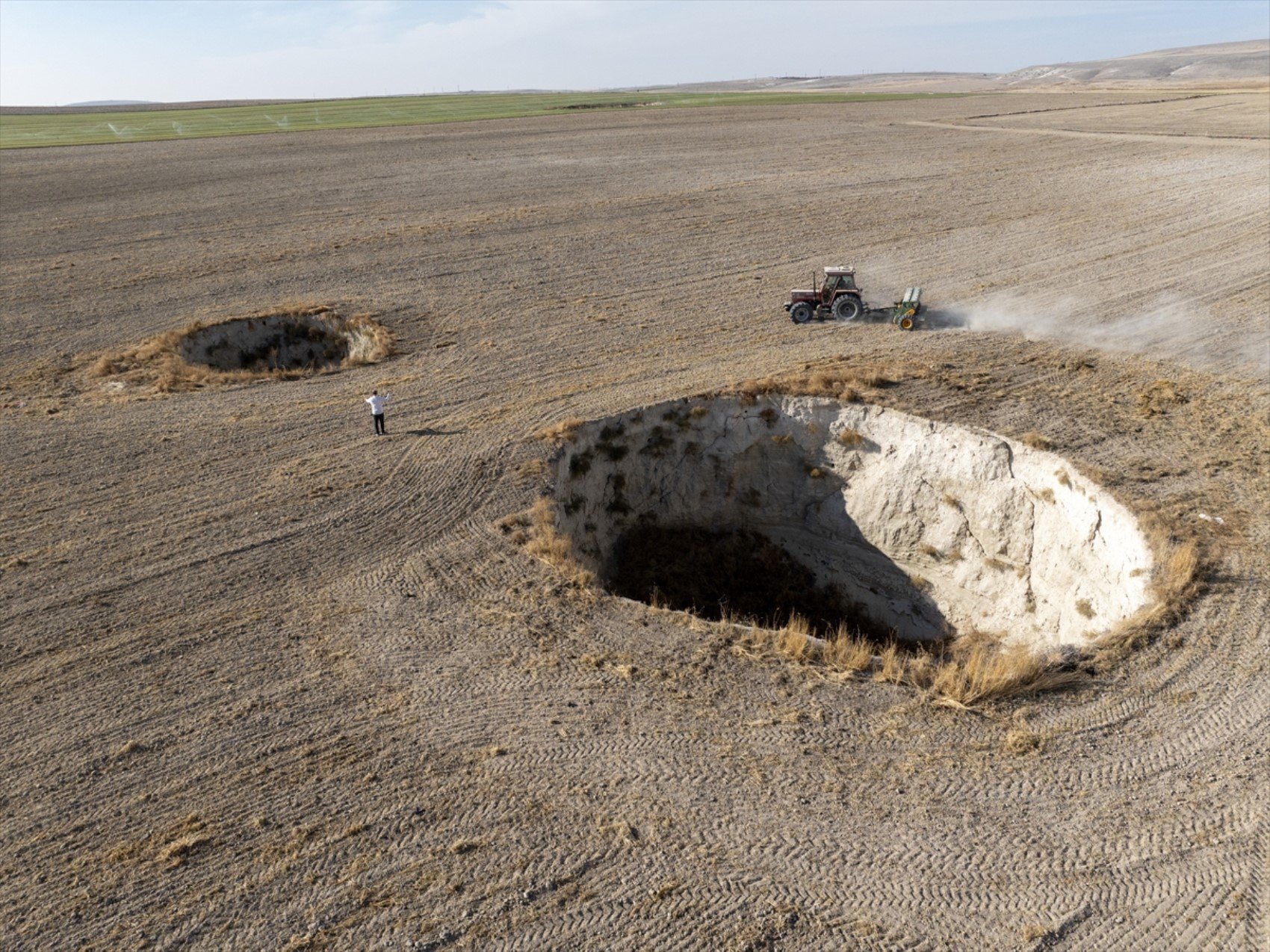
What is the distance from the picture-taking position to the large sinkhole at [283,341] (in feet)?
85.5

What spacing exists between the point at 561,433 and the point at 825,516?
257 inches

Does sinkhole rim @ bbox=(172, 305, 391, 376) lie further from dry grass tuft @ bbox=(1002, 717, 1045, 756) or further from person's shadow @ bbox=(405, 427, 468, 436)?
dry grass tuft @ bbox=(1002, 717, 1045, 756)

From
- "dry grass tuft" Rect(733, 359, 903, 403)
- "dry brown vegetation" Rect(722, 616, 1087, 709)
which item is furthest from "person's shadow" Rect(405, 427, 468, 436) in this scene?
"dry brown vegetation" Rect(722, 616, 1087, 709)

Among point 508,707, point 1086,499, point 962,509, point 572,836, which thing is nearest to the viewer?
point 572,836

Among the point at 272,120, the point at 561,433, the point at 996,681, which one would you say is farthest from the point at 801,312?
the point at 272,120

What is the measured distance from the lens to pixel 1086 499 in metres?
16.4

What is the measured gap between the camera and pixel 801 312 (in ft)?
86.5

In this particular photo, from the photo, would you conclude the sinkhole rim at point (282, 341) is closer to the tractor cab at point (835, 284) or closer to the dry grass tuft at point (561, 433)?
the dry grass tuft at point (561, 433)

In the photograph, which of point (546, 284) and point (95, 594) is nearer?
point (95, 594)

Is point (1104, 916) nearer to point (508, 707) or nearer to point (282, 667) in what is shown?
point (508, 707)

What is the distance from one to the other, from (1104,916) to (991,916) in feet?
3.57

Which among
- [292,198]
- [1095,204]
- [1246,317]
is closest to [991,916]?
[1246,317]

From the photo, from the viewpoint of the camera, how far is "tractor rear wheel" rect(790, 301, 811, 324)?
26312 mm

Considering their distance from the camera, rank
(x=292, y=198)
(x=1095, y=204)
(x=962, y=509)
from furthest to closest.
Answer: (x=292, y=198), (x=1095, y=204), (x=962, y=509)
